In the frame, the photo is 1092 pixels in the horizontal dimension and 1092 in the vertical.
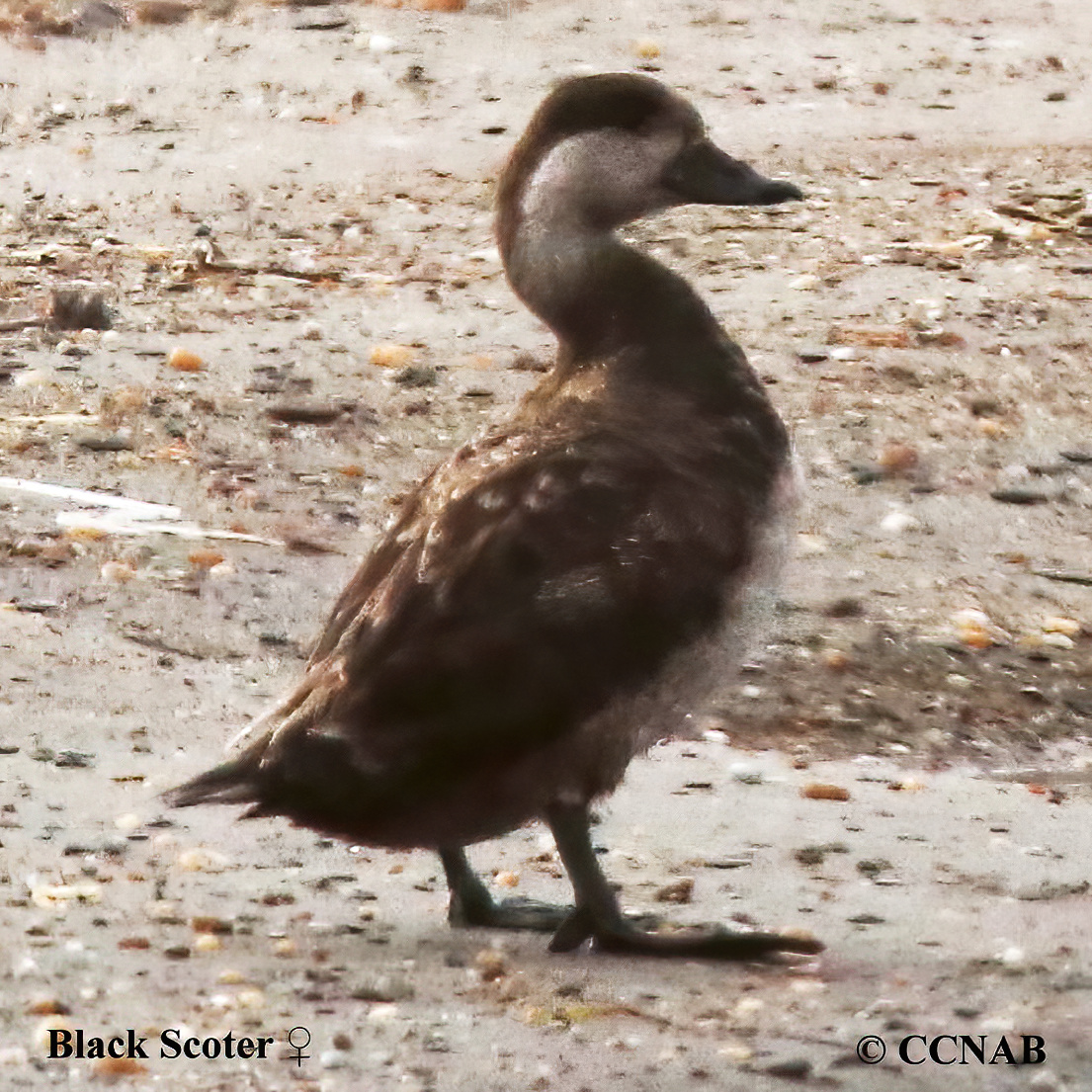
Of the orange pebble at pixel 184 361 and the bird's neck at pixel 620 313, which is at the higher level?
the bird's neck at pixel 620 313

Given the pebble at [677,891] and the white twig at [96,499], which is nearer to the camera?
the pebble at [677,891]

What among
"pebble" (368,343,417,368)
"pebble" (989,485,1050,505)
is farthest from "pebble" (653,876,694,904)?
"pebble" (368,343,417,368)

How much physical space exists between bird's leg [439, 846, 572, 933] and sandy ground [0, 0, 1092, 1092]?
5cm

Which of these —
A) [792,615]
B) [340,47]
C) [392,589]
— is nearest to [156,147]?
[340,47]

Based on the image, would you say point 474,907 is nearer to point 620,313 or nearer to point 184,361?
point 620,313

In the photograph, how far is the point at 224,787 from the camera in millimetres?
4492

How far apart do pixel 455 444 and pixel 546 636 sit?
3.70 m

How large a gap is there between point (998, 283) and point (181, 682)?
4225 mm

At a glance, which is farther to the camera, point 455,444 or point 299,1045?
point 455,444

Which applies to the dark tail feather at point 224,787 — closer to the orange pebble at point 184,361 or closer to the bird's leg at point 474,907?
the bird's leg at point 474,907

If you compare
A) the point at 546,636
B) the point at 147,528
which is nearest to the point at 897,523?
the point at 147,528

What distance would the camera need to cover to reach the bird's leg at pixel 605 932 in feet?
14.8

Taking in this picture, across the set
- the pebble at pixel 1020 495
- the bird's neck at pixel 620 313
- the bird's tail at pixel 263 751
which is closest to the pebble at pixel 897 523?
the pebble at pixel 1020 495

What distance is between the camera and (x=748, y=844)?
5.23 metres
